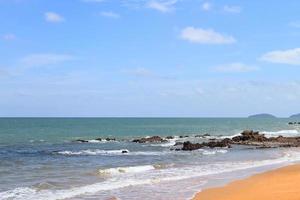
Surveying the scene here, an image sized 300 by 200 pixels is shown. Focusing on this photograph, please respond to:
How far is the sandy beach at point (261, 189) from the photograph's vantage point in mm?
17484

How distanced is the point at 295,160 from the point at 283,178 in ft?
36.6

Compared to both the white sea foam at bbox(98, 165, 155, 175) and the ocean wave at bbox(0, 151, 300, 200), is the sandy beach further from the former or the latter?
the white sea foam at bbox(98, 165, 155, 175)

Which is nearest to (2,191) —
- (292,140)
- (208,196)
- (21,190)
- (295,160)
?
(21,190)

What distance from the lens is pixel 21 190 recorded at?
66.3ft

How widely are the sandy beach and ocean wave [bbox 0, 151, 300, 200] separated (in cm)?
324

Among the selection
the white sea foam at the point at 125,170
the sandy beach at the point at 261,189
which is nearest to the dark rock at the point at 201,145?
the white sea foam at the point at 125,170

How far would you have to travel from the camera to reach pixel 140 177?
2428 centimetres

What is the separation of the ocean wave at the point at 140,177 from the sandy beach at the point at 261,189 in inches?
128

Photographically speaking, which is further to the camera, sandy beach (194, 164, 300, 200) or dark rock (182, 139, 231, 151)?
dark rock (182, 139, 231, 151)

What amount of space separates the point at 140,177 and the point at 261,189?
22.7 ft

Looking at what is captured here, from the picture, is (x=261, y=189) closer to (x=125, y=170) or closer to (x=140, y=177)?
(x=140, y=177)

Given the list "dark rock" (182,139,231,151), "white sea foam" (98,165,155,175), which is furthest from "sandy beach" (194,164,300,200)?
"dark rock" (182,139,231,151)

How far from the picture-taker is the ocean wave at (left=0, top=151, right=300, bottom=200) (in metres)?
19.0

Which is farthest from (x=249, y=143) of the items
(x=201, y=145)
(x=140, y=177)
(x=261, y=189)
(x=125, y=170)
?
(x=261, y=189)
